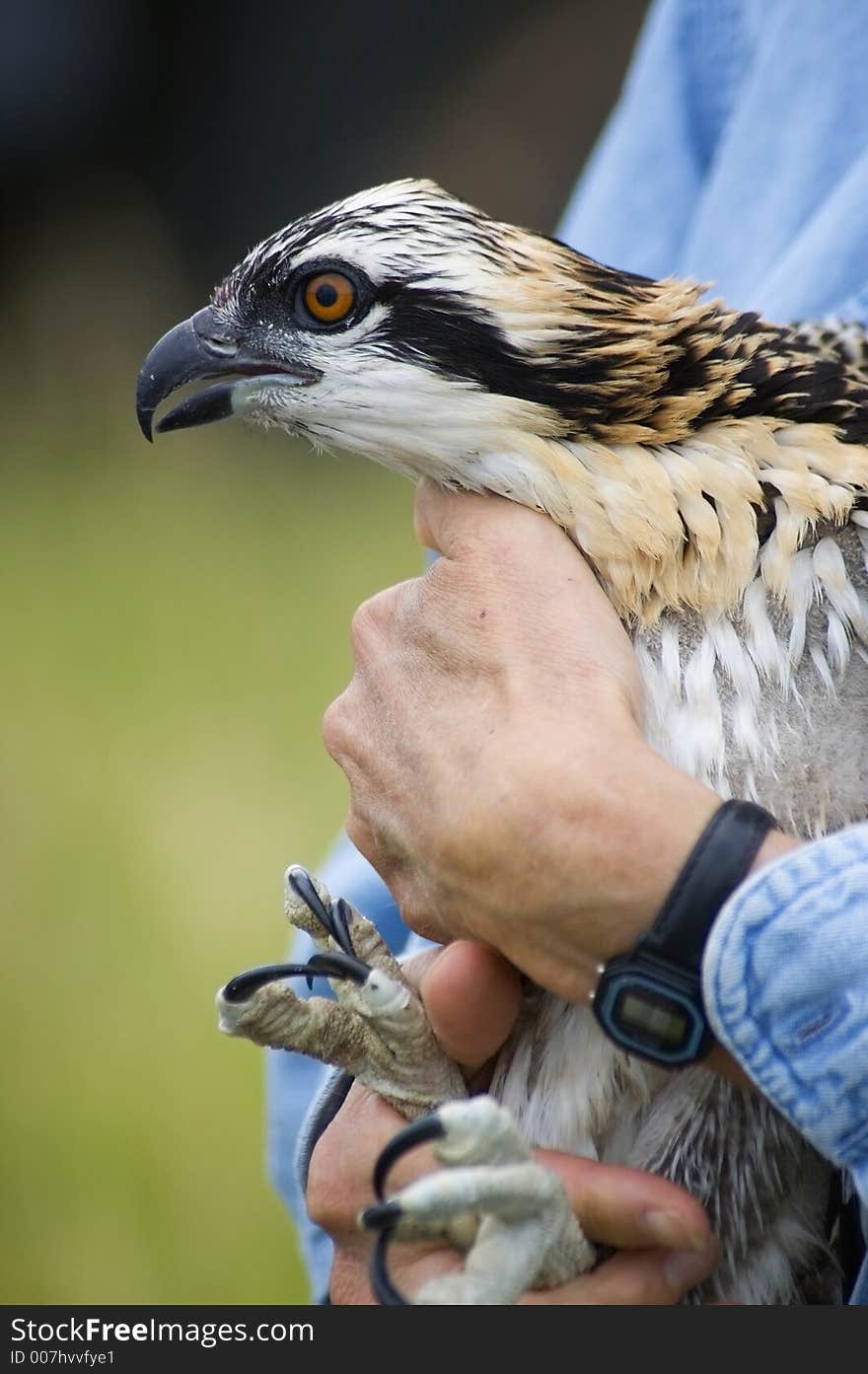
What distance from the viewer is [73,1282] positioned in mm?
3955

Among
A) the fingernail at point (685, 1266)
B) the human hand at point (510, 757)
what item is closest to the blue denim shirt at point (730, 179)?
the human hand at point (510, 757)

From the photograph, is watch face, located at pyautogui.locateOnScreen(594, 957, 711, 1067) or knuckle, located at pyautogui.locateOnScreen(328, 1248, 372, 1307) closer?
watch face, located at pyautogui.locateOnScreen(594, 957, 711, 1067)

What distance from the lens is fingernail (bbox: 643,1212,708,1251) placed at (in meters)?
1.60

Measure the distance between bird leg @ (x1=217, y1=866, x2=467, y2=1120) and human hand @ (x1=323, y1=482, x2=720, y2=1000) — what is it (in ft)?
0.38

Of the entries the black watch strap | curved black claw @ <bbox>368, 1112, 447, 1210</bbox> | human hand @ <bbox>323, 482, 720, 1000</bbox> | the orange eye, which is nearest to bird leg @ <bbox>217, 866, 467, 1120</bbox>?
human hand @ <bbox>323, 482, 720, 1000</bbox>

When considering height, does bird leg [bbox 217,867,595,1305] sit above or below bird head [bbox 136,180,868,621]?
below

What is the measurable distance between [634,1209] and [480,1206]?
0.18 metres

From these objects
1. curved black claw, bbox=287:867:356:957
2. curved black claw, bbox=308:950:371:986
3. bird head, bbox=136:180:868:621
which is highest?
bird head, bbox=136:180:868:621

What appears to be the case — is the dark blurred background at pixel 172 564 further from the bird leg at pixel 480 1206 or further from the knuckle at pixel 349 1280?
the bird leg at pixel 480 1206

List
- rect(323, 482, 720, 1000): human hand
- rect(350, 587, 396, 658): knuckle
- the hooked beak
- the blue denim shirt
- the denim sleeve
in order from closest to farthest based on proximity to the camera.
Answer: the denim sleeve → rect(323, 482, 720, 1000): human hand → rect(350, 587, 396, 658): knuckle → the hooked beak → the blue denim shirt

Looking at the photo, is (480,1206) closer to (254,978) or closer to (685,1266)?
(685,1266)

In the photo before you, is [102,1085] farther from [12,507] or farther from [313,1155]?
[12,507]

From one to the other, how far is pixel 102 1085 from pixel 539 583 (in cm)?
347

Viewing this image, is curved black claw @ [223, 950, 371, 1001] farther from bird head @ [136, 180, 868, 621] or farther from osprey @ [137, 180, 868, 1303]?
bird head @ [136, 180, 868, 621]
